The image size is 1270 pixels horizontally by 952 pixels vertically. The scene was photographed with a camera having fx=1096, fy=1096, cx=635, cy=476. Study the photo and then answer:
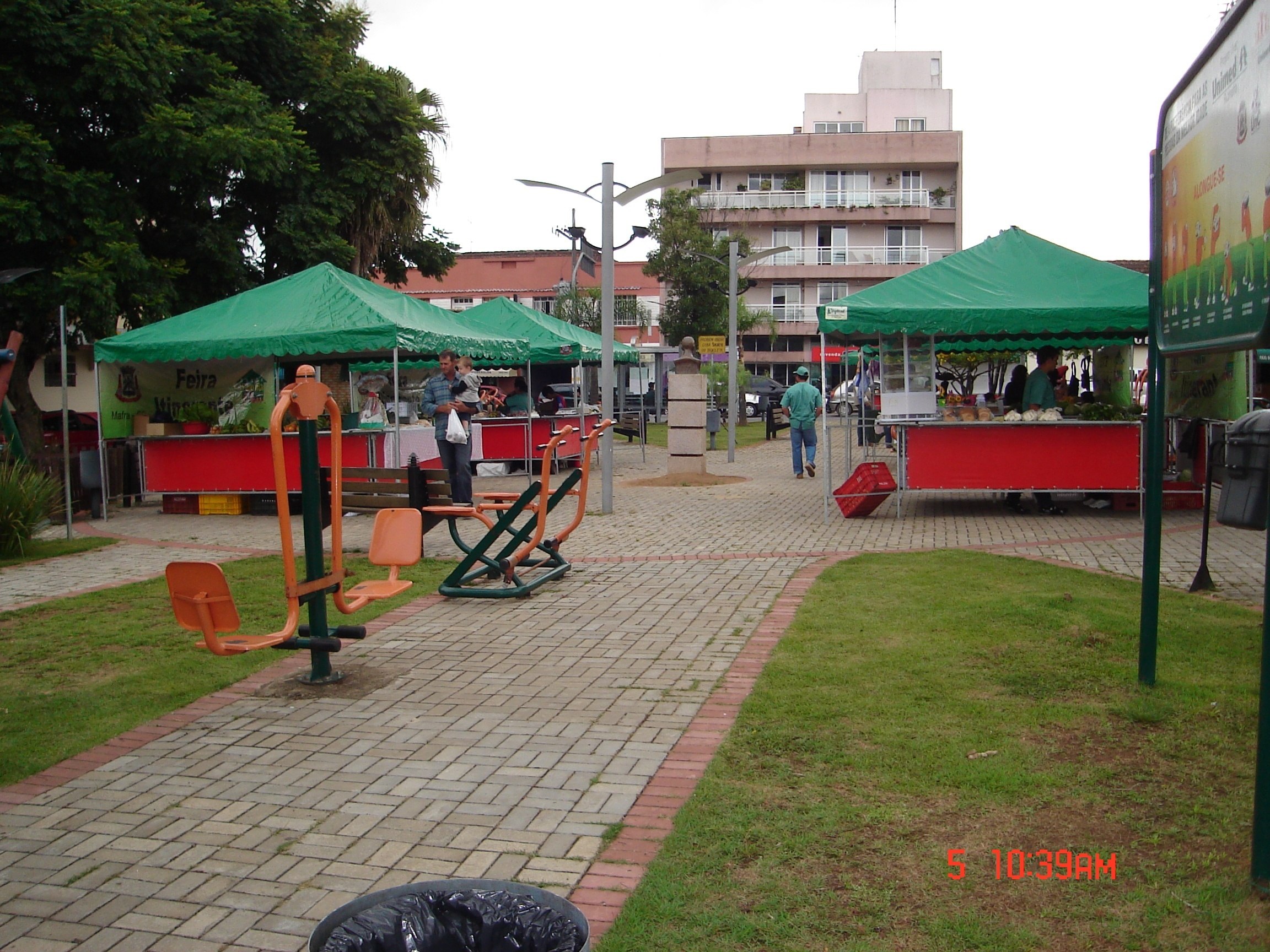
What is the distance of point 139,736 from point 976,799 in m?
3.96

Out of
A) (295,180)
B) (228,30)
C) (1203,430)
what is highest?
(228,30)

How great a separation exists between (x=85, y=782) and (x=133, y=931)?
5.32ft

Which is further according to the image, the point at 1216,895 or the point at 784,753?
the point at 784,753

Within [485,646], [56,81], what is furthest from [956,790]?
[56,81]

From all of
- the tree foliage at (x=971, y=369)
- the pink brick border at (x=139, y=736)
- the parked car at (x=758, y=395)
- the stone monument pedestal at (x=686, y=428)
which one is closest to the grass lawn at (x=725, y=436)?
the parked car at (x=758, y=395)

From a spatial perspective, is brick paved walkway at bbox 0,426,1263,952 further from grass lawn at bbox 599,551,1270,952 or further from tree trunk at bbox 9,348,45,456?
tree trunk at bbox 9,348,45,456

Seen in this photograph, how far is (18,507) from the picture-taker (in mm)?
11531

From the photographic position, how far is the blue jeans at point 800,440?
1948 cm

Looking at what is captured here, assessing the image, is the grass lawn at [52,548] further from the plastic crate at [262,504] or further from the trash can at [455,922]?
the trash can at [455,922]

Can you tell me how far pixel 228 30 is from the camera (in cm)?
2200

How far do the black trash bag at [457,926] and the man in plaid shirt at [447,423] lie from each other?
9691 mm

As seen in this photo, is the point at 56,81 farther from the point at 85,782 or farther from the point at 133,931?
the point at 133,931

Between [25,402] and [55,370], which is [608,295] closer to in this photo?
[25,402]

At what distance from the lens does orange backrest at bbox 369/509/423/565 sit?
694cm
